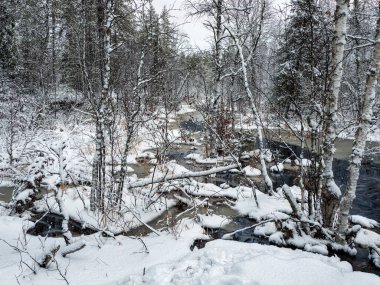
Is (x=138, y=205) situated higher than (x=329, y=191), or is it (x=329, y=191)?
(x=329, y=191)

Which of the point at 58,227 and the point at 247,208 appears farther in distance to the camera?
the point at 247,208

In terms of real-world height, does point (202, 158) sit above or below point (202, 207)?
above

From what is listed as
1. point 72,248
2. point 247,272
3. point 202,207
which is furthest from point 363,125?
point 72,248

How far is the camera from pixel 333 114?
5.18 m

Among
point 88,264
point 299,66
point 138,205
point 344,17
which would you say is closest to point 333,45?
point 344,17

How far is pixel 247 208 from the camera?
7777 millimetres

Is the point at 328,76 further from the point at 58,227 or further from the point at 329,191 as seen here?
the point at 58,227

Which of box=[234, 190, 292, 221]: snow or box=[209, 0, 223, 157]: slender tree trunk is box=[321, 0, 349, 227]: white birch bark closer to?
box=[234, 190, 292, 221]: snow

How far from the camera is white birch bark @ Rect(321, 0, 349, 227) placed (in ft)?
16.2

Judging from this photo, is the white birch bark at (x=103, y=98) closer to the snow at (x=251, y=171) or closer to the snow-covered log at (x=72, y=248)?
the snow-covered log at (x=72, y=248)

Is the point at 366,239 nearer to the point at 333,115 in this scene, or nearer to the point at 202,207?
the point at 333,115

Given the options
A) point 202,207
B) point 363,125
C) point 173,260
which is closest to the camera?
point 173,260

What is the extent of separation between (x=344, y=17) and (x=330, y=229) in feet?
12.1

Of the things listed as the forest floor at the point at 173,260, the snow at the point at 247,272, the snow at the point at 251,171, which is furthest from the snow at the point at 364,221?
the snow at the point at 251,171
